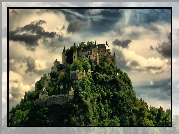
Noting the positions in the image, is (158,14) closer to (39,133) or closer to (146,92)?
(146,92)

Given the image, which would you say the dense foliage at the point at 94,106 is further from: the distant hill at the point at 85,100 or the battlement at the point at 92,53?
the battlement at the point at 92,53

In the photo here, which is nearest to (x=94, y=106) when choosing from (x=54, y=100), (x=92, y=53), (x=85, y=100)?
(x=85, y=100)

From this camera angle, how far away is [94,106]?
40.6ft

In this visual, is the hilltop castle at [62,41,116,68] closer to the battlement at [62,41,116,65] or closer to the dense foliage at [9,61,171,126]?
the battlement at [62,41,116,65]

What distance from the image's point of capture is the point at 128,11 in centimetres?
1242

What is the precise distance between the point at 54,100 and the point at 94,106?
2.91 feet

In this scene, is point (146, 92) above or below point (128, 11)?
below

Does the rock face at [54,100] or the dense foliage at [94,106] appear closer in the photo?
the dense foliage at [94,106]

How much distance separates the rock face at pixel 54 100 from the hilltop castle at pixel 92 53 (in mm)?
776

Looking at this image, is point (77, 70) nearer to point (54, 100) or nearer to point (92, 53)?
point (92, 53)

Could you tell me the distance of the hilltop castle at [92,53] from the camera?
494 inches

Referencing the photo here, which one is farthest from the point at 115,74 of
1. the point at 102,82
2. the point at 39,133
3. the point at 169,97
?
the point at 39,133

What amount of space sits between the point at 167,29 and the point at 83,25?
1843mm

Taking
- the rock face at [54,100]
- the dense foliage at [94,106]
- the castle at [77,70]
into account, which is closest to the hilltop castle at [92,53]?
the castle at [77,70]
